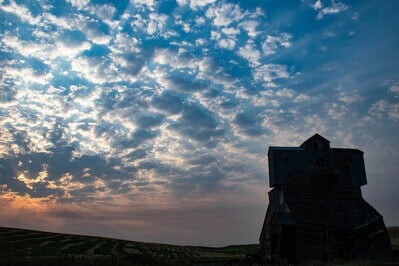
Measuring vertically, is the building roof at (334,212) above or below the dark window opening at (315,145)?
below

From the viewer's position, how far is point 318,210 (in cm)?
3881

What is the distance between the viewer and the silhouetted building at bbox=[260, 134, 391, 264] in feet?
121

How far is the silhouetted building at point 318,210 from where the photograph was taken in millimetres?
36969

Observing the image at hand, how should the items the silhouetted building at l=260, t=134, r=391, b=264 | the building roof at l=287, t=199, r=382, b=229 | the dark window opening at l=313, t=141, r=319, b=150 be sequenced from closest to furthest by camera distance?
the silhouetted building at l=260, t=134, r=391, b=264
the building roof at l=287, t=199, r=382, b=229
the dark window opening at l=313, t=141, r=319, b=150

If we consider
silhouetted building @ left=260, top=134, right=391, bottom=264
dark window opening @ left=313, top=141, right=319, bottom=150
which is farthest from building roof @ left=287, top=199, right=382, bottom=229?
dark window opening @ left=313, top=141, right=319, bottom=150

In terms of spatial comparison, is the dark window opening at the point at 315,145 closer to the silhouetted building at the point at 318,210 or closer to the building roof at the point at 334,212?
the silhouetted building at the point at 318,210

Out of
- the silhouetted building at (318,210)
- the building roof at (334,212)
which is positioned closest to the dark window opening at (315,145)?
the silhouetted building at (318,210)

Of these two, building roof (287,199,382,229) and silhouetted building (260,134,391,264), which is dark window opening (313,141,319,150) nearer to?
silhouetted building (260,134,391,264)

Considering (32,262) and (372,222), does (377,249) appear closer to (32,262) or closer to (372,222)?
(372,222)

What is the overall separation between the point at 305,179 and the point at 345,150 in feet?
21.9

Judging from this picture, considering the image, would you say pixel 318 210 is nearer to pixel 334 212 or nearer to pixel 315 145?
pixel 334 212

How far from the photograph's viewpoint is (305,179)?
41438 millimetres

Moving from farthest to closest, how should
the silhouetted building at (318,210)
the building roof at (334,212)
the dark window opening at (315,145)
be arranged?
the dark window opening at (315,145), the building roof at (334,212), the silhouetted building at (318,210)

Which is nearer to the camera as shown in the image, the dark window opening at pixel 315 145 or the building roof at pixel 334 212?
the building roof at pixel 334 212
